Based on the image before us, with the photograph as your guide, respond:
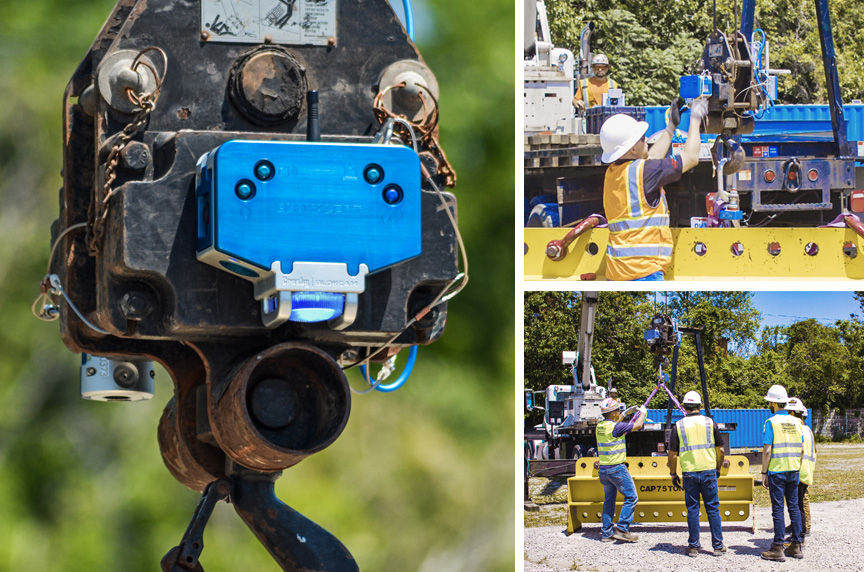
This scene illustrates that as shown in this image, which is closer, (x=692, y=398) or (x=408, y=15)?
(x=408, y=15)

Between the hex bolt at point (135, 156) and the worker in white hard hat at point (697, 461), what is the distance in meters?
3.84

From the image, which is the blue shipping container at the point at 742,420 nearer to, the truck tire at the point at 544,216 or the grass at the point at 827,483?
the grass at the point at 827,483

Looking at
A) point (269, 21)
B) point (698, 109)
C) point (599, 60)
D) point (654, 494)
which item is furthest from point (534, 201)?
point (269, 21)

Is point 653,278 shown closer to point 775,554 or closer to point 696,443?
point 696,443

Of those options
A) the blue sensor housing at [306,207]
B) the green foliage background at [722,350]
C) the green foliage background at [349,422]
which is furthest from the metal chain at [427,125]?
the green foliage background at [349,422]

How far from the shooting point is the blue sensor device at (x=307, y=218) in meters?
3.25

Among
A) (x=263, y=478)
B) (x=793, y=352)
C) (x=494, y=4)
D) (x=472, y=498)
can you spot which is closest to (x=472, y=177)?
(x=494, y=4)

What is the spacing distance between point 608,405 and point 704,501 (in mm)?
641

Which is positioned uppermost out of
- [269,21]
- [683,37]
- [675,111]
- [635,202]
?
[683,37]

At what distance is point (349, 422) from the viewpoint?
10938 mm

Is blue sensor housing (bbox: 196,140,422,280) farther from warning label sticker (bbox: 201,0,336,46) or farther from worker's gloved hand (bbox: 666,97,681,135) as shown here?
worker's gloved hand (bbox: 666,97,681,135)

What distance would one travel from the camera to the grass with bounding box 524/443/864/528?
22.1 feet

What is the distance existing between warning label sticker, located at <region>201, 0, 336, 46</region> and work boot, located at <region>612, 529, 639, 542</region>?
3650 millimetres

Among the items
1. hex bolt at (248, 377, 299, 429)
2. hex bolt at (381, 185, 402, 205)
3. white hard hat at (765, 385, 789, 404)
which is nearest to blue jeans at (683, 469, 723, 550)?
white hard hat at (765, 385, 789, 404)
